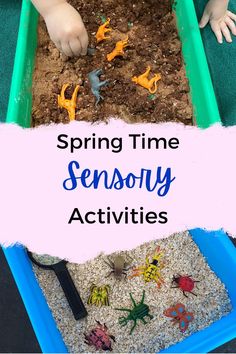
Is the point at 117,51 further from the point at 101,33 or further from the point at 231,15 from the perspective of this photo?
the point at 231,15

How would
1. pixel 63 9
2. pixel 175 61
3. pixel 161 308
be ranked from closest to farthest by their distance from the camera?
pixel 63 9, pixel 161 308, pixel 175 61

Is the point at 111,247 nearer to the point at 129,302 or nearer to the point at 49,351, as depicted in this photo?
the point at 129,302

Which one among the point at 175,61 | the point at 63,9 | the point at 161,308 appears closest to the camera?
the point at 63,9

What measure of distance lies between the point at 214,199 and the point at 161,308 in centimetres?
25

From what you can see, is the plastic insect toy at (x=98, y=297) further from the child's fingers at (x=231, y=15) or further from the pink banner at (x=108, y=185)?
the child's fingers at (x=231, y=15)

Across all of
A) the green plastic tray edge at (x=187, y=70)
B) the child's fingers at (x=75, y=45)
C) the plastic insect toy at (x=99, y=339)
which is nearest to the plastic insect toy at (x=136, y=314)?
the plastic insect toy at (x=99, y=339)

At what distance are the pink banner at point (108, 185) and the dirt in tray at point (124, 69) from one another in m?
0.05

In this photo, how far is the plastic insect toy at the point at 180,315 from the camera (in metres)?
0.89

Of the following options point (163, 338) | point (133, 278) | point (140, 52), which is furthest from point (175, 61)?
point (163, 338)

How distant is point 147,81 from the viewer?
1014mm

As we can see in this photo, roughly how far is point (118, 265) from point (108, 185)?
16 cm

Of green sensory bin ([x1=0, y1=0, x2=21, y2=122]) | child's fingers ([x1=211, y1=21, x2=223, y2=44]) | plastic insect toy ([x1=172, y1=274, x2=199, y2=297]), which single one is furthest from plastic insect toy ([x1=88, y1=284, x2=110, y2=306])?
child's fingers ([x1=211, y1=21, x2=223, y2=44])

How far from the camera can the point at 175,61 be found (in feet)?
3.41

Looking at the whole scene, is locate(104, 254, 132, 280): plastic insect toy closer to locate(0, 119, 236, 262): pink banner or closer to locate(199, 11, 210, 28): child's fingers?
locate(0, 119, 236, 262): pink banner
